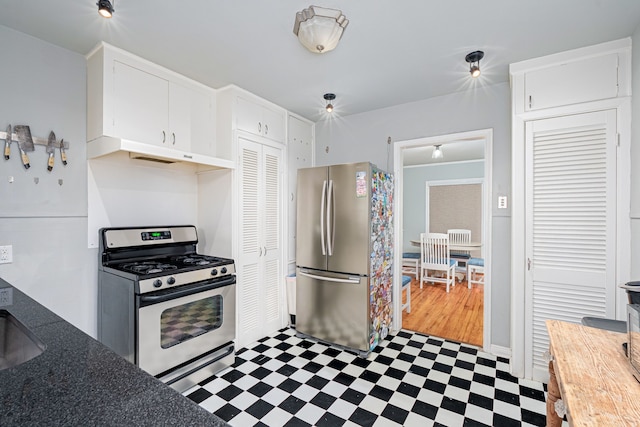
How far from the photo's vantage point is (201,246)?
113 inches

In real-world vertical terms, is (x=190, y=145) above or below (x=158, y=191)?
above

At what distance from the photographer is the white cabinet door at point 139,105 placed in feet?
6.85

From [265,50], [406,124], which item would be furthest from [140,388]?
[406,124]

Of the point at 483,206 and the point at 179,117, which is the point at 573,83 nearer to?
the point at 483,206

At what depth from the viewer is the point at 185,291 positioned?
2061mm

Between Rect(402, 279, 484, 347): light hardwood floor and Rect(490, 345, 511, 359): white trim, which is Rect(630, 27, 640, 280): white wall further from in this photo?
Rect(402, 279, 484, 347): light hardwood floor

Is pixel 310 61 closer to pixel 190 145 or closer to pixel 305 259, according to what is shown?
pixel 190 145

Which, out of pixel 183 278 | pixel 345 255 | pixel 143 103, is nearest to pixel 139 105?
pixel 143 103

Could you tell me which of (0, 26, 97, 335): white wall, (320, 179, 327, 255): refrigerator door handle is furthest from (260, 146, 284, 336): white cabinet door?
(0, 26, 97, 335): white wall

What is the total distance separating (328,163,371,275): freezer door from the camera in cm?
267

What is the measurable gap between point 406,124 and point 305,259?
5.85 feet

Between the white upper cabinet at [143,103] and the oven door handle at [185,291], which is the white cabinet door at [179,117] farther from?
the oven door handle at [185,291]

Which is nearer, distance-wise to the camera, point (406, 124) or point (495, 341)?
point (495, 341)

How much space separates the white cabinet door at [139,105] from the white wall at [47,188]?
1.04 ft
